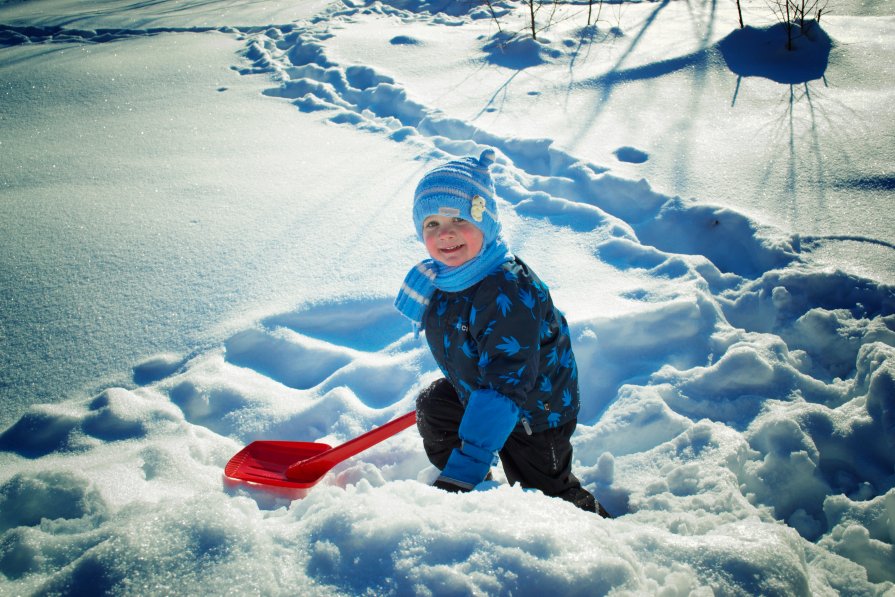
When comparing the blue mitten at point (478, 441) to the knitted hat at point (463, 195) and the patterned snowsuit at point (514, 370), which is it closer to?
the patterned snowsuit at point (514, 370)

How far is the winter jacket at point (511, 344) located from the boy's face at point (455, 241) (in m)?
0.08

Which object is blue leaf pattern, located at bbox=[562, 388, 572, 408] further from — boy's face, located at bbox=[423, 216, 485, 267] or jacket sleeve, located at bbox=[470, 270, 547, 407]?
boy's face, located at bbox=[423, 216, 485, 267]

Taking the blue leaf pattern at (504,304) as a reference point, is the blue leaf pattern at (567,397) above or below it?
below

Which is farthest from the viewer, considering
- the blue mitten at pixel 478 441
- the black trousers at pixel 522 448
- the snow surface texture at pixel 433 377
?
the black trousers at pixel 522 448

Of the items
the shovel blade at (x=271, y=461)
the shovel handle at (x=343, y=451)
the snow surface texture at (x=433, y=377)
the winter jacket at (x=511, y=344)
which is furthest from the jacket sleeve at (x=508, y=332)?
the shovel blade at (x=271, y=461)

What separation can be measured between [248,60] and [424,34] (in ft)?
5.69

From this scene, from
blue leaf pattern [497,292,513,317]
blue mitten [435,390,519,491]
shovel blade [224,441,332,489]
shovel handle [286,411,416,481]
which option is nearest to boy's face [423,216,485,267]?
blue leaf pattern [497,292,513,317]

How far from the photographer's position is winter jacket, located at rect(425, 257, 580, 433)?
1.23 meters

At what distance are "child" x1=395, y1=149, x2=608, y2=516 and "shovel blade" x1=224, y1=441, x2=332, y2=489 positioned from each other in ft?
1.15

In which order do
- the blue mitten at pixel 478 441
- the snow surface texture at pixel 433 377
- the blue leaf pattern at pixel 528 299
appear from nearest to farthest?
the snow surface texture at pixel 433 377
the blue mitten at pixel 478 441
the blue leaf pattern at pixel 528 299

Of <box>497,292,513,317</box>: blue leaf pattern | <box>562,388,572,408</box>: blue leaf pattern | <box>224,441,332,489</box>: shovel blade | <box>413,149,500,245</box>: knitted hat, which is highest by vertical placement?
<box>413,149,500,245</box>: knitted hat

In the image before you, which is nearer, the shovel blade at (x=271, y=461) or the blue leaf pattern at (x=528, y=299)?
the blue leaf pattern at (x=528, y=299)

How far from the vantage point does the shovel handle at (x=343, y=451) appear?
1.49 meters

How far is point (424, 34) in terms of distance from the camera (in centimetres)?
547
